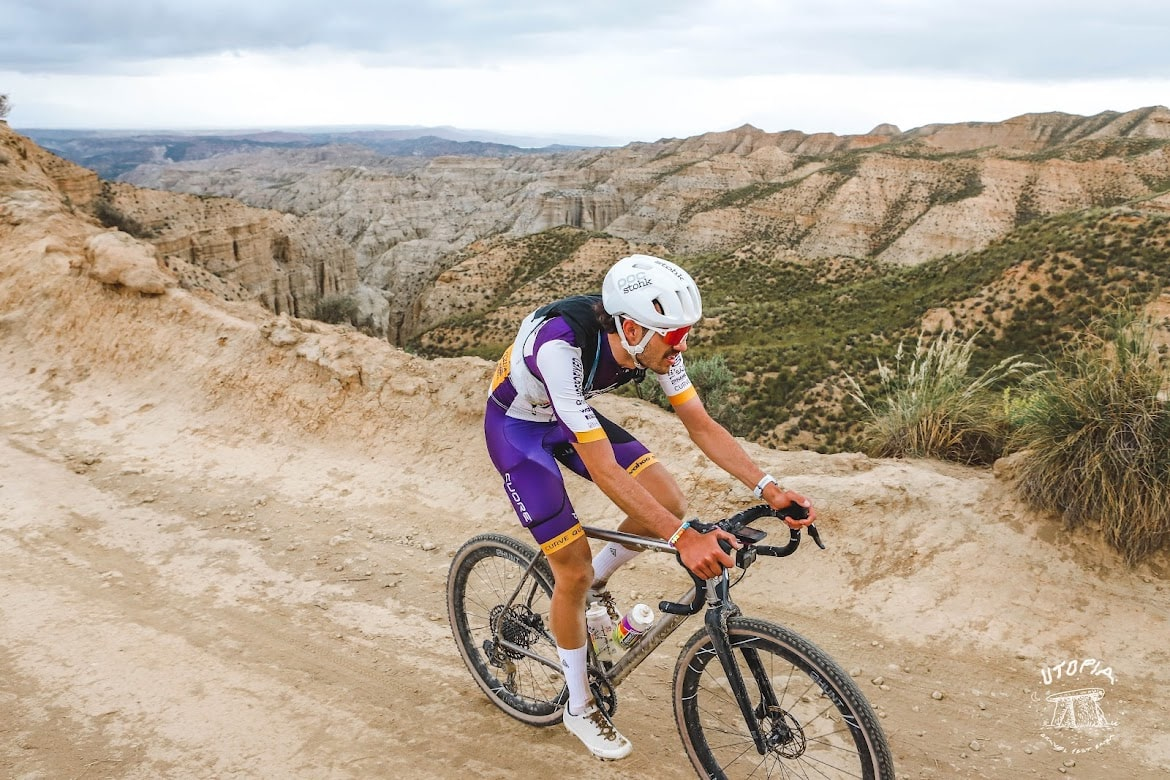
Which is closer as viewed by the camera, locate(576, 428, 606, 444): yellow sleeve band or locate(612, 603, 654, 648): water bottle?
locate(576, 428, 606, 444): yellow sleeve band

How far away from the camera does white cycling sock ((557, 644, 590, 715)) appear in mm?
3646

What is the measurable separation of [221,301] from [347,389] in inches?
155

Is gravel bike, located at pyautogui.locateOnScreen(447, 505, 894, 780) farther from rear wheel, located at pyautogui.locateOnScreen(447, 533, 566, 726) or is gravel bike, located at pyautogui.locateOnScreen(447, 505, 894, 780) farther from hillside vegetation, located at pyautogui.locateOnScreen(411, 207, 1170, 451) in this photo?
hillside vegetation, located at pyautogui.locateOnScreen(411, 207, 1170, 451)

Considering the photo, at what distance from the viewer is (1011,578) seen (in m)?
5.14

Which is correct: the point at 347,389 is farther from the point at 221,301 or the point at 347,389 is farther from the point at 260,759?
the point at 260,759

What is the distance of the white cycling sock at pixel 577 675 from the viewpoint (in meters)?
3.65

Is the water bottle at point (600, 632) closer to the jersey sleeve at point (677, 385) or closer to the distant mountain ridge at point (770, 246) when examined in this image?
the jersey sleeve at point (677, 385)

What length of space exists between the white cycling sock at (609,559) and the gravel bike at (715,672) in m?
0.13

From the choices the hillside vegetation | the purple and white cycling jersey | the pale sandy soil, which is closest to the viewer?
the purple and white cycling jersey

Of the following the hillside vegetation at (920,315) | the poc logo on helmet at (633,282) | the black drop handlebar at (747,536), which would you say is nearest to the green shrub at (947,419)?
the black drop handlebar at (747,536)

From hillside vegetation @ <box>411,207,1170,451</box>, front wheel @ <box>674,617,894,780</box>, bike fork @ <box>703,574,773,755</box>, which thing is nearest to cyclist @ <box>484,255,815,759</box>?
bike fork @ <box>703,574,773,755</box>

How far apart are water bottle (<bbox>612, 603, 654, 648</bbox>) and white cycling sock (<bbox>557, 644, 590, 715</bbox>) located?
0.21m

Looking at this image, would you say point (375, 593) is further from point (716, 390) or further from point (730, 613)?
point (716, 390)

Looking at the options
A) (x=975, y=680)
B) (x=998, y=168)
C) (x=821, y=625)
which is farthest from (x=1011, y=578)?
(x=998, y=168)
